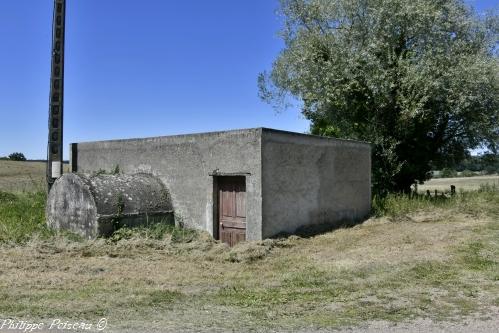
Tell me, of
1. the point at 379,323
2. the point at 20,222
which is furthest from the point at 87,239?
the point at 379,323

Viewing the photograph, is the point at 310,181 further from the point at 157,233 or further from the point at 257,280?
the point at 257,280

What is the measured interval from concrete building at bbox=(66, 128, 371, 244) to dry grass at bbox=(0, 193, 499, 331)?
68 centimetres

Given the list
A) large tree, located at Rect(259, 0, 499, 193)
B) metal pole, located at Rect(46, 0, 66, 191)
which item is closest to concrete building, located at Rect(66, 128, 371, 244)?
metal pole, located at Rect(46, 0, 66, 191)

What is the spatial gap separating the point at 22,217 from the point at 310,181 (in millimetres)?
8097

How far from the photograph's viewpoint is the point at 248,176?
36.7 feet

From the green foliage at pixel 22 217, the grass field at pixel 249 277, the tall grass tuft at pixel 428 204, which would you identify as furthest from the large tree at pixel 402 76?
the green foliage at pixel 22 217

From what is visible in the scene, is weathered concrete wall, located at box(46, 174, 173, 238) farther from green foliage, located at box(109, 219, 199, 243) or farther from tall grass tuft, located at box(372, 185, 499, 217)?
tall grass tuft, located at box(372, 185, 499, 217)

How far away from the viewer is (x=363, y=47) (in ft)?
65.8

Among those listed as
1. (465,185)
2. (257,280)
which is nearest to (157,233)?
(257,280)

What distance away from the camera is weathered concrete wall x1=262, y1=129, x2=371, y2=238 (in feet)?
37.2

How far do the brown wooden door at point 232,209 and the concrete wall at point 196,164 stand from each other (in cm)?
24

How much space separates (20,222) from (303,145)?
774cm

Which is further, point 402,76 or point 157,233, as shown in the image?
point 402,76

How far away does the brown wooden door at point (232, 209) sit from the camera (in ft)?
37.6
